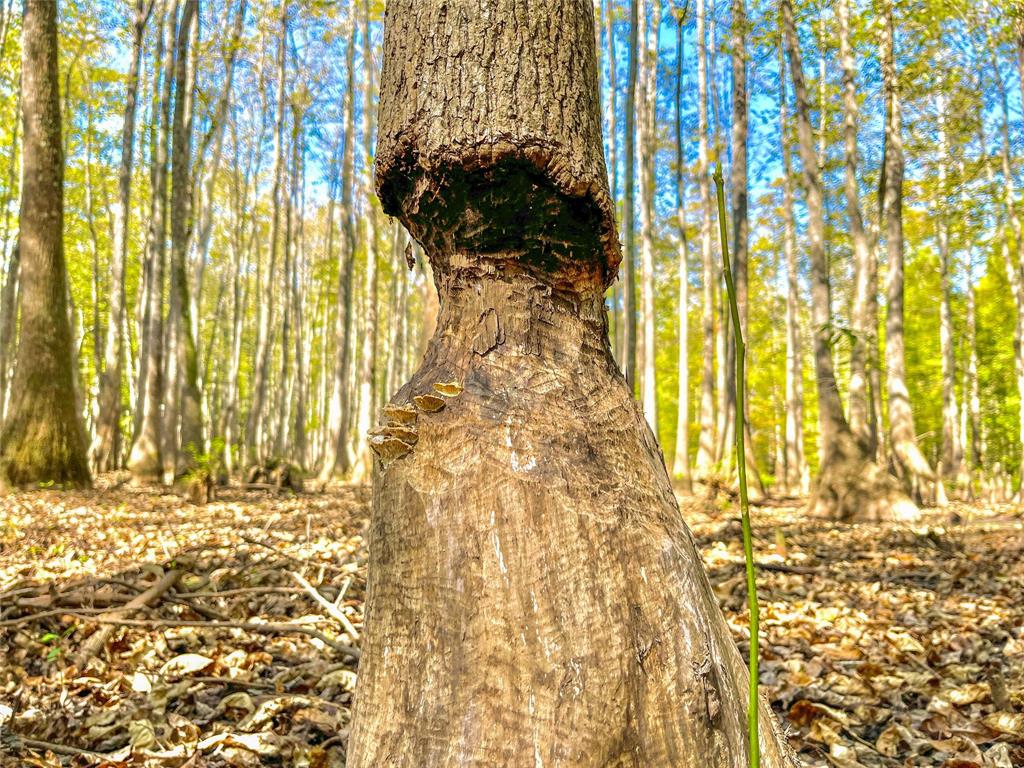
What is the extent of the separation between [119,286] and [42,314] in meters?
5.14

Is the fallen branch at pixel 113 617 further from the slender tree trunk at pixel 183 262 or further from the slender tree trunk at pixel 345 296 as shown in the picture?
the slender tree trunk at pixel 345 296

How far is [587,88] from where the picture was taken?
159 centimetres

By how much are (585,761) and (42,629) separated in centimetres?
295

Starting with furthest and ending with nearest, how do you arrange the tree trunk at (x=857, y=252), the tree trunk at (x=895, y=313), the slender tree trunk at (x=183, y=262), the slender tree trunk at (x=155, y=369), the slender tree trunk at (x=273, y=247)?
the slender tree trunk at (x=273, y=247) → the slender tree trunk at (x=183, y=262) → the slender tree trunk at (x=155, y=369) → the tree trunk at (x=895, y=313) → the tree trunk at (x=857, y=252)

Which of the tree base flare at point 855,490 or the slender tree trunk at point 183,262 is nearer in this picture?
the tree base flare at point 855,490

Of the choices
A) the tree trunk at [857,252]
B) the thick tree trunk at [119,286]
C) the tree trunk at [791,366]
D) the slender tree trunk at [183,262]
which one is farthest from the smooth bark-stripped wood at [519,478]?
the tree trunk at [791,366]

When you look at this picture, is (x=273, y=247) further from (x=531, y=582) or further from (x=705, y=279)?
(x=531, y=582)

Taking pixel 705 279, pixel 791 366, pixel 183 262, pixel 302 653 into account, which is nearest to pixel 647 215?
pixel 705 279

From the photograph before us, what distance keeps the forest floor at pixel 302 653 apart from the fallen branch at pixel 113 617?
1cm

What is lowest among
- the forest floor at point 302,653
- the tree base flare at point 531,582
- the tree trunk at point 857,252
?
the forest floor at point 302,653

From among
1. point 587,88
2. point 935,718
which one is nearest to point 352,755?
point 587,88

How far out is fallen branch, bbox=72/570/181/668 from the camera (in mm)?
2717

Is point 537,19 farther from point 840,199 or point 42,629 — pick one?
point 840,199

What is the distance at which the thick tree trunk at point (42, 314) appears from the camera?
28.3 ft
